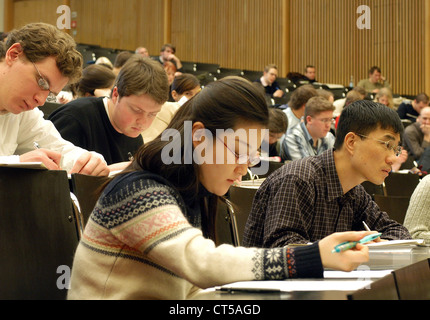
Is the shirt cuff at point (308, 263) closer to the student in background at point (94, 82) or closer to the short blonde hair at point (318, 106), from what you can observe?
the student in background at point (94, 82)

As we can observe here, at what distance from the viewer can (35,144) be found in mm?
2408

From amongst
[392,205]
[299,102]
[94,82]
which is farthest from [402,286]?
[299,102]

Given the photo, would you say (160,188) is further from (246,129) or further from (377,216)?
(377,216)

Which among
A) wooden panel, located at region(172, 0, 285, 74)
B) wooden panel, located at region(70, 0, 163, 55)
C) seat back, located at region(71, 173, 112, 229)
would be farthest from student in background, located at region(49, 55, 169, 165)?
wooden panel, located at region(70, 0, 163, 55)

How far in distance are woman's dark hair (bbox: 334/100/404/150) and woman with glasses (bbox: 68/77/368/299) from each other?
0.97m

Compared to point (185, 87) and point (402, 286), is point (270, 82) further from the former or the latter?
point (402, 286)

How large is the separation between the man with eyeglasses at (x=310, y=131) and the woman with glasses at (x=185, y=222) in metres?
3.81

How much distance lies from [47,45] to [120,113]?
28.0 inches

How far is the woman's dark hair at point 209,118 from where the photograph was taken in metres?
1.32

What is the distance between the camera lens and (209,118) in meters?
1.33

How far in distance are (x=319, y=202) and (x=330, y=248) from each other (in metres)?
0.95

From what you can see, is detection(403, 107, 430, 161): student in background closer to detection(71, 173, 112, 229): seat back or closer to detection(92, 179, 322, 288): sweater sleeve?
detection(71, 173, 112, 229): seat back

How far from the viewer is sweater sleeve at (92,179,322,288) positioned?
1126 mm
